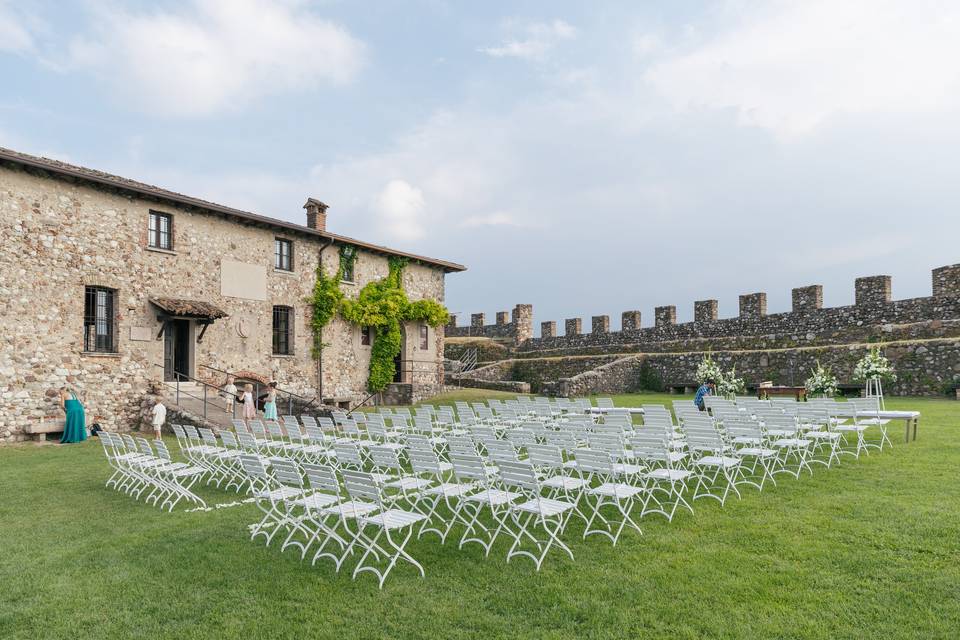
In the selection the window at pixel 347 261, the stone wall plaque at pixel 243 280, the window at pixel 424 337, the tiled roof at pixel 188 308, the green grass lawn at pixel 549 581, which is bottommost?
the green grass lawn at pixel 549 581

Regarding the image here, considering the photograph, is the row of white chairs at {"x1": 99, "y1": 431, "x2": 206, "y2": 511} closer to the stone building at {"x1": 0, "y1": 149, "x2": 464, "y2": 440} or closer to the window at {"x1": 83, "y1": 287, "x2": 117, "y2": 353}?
the stone building at {"x1": 0, "y1": 149, "x2": 464, "y2": 440}

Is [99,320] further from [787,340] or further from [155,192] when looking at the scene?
[787,340]

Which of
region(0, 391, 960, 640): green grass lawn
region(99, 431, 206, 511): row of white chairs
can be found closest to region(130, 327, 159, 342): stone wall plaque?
region(99, 431, 206, 511): row of white chairs

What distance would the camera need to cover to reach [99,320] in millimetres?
15758

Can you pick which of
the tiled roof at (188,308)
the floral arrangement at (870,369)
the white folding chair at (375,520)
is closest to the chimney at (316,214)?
the tiled roof at (188,308)

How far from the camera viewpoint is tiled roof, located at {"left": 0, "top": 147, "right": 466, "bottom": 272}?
46.6 ft

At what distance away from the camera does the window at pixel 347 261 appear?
2216 cm

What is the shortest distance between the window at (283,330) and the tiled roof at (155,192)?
2.71 meters

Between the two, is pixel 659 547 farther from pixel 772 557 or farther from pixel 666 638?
pixel 666 638

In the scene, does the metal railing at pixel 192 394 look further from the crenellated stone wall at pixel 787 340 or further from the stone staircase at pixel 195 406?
the crenellated stone wall at pixel 787 340

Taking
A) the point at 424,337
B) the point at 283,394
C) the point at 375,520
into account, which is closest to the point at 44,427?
the point at 283,394

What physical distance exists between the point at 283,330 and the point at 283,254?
8.22 feet

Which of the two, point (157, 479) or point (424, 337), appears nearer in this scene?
point (157, 479)

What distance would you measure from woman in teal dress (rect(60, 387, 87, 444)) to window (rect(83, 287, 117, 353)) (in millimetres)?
1744
